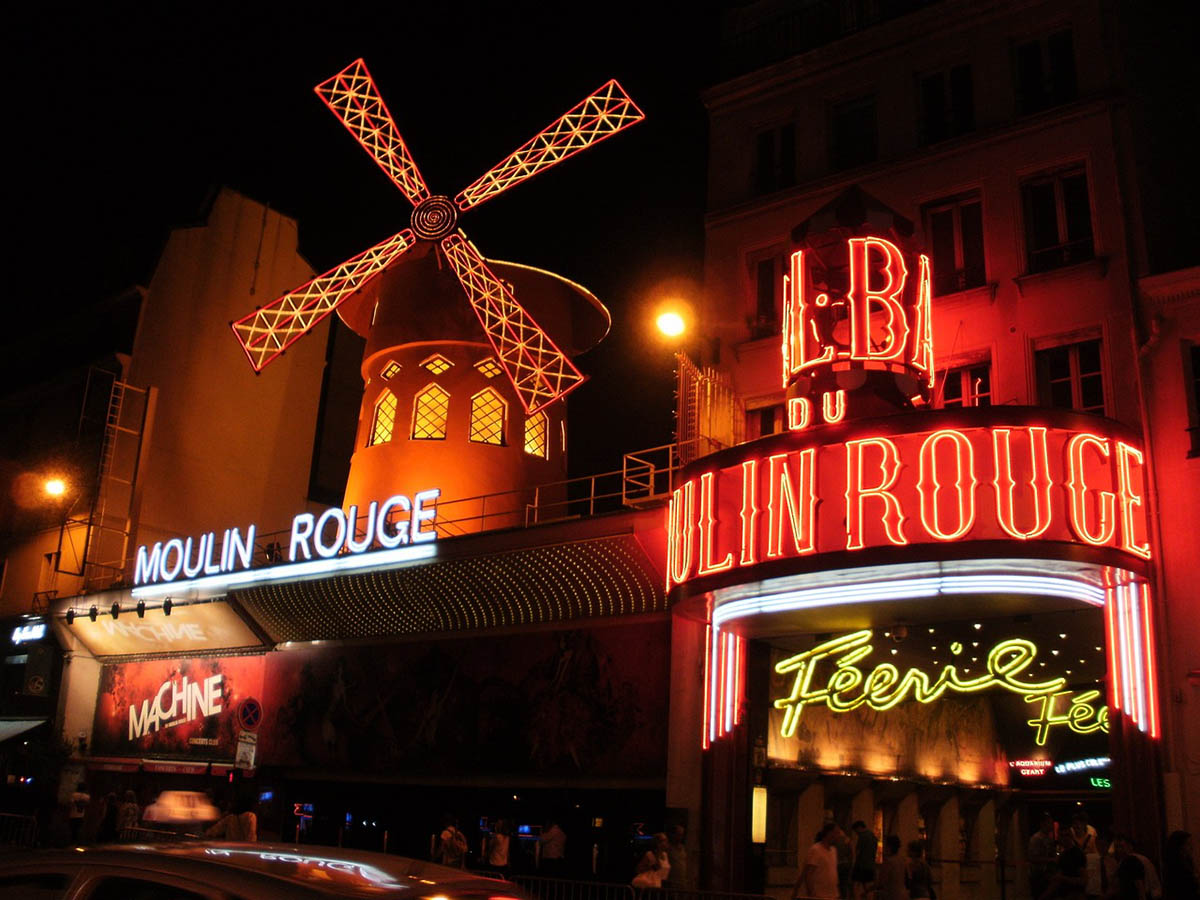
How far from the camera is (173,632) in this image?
66.9 feet

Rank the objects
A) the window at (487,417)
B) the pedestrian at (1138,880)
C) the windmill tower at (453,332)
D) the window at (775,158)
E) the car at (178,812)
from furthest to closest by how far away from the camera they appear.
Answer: the window at (487,417) → the windmill tower at (453,332) → the window at (775,158) → the car at (178,812) → the pedestrian at (1138,880)

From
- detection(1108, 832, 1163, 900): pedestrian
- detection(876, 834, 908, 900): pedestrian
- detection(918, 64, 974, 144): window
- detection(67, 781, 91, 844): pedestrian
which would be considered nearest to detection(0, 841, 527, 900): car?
detection(1108, 832, 1163, 900): pedestrian

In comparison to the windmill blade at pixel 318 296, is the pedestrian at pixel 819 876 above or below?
below

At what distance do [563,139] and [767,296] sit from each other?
739 cm

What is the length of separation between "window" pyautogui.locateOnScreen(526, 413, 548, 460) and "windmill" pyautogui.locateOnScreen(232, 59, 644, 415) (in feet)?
2.60

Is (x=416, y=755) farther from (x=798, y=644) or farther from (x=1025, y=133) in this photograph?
(x=1025, y=133)

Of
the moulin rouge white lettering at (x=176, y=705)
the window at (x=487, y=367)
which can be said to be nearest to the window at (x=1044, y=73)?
the window at (x=487, y=367)

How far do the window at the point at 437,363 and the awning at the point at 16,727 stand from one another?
33.8 feet

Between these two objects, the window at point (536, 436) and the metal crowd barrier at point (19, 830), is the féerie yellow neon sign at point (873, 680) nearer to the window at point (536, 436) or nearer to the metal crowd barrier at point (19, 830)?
the window at point (536, 436)

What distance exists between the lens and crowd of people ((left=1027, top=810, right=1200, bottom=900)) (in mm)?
8625

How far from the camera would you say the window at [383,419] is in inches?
786

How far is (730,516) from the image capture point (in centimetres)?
1149

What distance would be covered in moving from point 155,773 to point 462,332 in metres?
9.48

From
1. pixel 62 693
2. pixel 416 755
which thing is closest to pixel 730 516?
pixel 416 755
